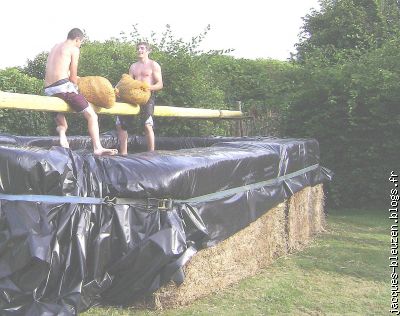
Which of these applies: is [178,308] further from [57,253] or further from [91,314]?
[57,253]

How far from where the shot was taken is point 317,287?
4625 mm

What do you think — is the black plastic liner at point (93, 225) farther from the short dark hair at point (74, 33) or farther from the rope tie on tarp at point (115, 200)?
the short dark hair at point (74, 33)

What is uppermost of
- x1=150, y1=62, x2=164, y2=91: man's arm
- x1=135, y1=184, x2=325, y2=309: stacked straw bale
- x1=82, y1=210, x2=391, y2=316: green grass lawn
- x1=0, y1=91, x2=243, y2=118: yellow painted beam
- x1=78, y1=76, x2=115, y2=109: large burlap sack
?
x1=150, y1=62, x2=164, y2=91: man's arm

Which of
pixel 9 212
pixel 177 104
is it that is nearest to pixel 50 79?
pixel 9 212

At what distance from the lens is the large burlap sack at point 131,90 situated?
613cm

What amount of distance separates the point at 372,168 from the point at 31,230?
266 inches

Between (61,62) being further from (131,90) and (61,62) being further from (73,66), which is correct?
(131,90)

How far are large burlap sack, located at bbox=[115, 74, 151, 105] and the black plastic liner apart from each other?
2.21 meters

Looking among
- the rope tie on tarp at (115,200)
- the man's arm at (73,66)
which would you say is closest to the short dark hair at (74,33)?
the man's arm at (73,66)

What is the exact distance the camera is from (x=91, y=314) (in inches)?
139

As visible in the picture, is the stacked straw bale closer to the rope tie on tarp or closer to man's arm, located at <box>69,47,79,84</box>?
the rope tie on tarp

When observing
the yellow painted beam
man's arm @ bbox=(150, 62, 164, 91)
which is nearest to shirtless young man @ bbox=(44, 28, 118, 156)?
the yellow painted beam

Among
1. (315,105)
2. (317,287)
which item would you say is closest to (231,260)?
(317,287)

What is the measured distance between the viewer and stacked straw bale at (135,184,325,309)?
388cm
